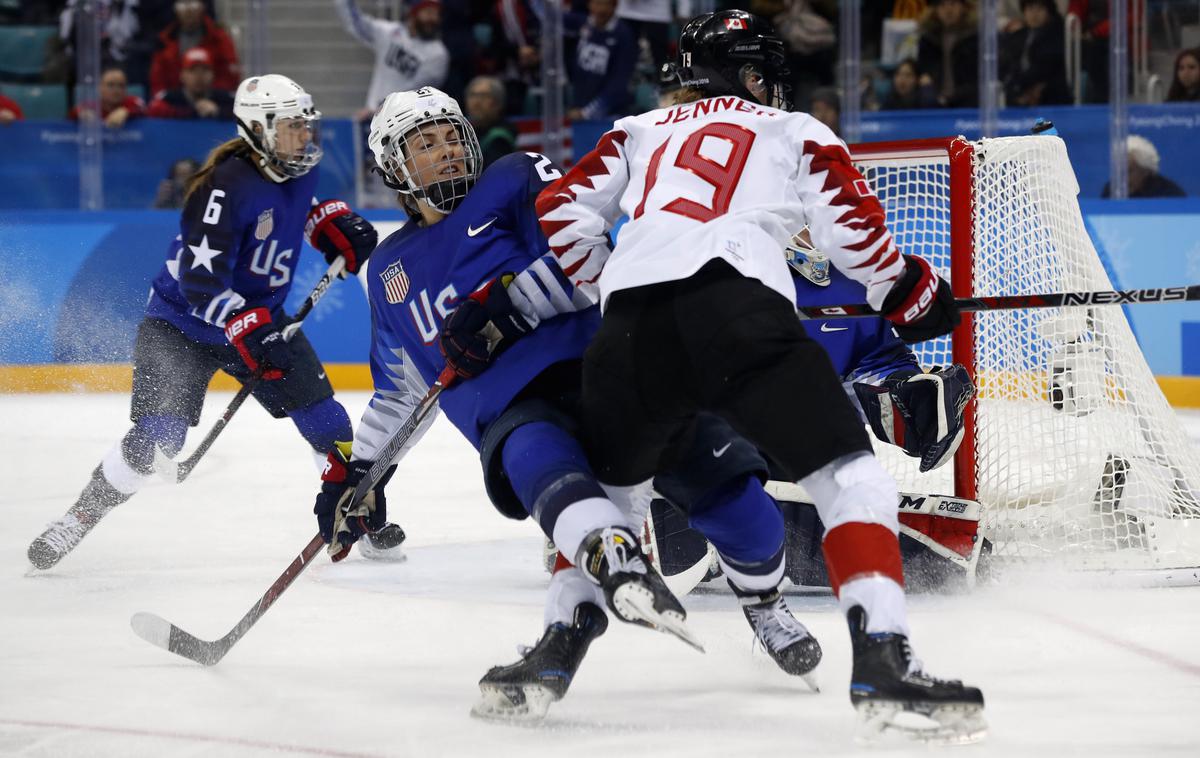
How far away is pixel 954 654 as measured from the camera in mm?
2660

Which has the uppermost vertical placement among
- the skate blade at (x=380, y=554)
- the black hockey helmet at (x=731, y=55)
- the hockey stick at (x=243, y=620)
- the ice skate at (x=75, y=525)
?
the black hockey helmet at (x=731, y=55)

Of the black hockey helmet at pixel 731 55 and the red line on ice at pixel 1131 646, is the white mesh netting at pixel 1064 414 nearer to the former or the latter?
the red line on ice at pixel 1131 646

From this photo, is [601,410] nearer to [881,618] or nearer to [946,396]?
[881,618]

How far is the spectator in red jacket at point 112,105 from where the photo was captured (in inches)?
266

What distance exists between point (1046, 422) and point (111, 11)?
5073 mm

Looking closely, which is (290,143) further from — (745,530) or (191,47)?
(191,47)

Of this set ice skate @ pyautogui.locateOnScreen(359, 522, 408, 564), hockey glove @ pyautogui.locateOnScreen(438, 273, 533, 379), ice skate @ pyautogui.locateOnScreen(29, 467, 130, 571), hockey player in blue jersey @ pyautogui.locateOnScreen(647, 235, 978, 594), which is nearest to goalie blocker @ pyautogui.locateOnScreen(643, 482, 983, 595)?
hockey player in blue jersey @ pyautogui.locateOnScreen(647, 235, 978, 594)

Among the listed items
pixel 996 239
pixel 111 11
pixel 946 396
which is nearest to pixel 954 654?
pixel 946 396

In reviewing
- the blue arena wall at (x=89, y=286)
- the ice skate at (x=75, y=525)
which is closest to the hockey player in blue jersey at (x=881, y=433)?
the ice skate at (x=75, y=525)

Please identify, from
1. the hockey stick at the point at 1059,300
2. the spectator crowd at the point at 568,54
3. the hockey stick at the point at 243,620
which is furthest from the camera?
the spectator crowd at the point at 568,54

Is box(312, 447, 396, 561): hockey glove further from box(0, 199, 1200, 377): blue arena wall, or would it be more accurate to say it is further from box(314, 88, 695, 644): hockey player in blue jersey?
box(0, 199, 1200, 377): blue arena wall

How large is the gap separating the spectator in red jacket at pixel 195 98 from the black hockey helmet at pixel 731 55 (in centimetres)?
479

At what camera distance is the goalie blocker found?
311 cm

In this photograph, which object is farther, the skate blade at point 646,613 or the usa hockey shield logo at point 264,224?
the usa hockey shield logo at point 264,224
